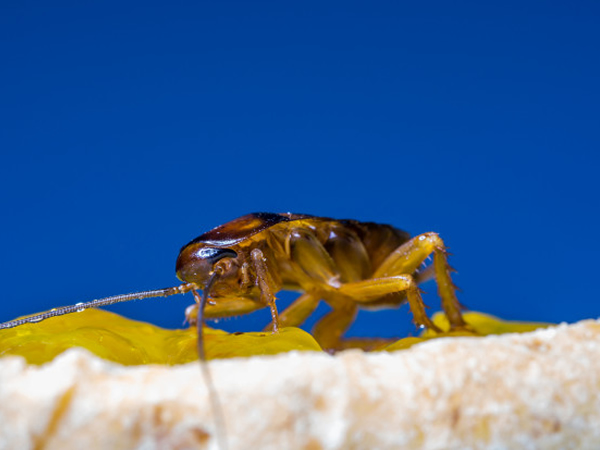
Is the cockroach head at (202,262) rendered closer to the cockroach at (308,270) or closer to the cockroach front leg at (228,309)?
the cockroach at (308,270)

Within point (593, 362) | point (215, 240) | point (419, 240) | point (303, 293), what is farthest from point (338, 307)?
point (593, 362)

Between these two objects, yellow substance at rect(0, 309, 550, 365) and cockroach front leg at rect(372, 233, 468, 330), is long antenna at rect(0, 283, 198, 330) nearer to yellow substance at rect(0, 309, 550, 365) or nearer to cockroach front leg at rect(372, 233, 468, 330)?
yellow substance at rect(0, 309, 550, 365)

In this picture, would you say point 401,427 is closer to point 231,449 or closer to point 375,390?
point 375,390

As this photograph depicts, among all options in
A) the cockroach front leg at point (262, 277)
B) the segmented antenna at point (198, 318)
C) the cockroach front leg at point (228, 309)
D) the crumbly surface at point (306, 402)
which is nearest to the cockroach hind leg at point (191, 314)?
the cockroach front leg at point (228, 309)

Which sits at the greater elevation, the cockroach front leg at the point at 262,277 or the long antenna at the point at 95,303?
the long antenna at the point at 95,303

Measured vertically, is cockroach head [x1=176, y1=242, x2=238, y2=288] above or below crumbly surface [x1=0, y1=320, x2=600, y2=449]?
above

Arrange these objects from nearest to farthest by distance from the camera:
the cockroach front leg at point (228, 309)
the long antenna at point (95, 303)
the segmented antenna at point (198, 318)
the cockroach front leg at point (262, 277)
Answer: the segmented antenna at point (198, 318), the long antenna at point (95, 303), the cockroach front leg at point (262, 277), the cockroach front leg at point (228, 309)

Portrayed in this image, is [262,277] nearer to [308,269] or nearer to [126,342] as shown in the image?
[308,269]

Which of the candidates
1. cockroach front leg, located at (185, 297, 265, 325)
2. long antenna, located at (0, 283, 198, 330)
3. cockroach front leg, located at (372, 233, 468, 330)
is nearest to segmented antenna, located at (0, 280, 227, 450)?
long antenna, located at (0, 283, 198, 330)
